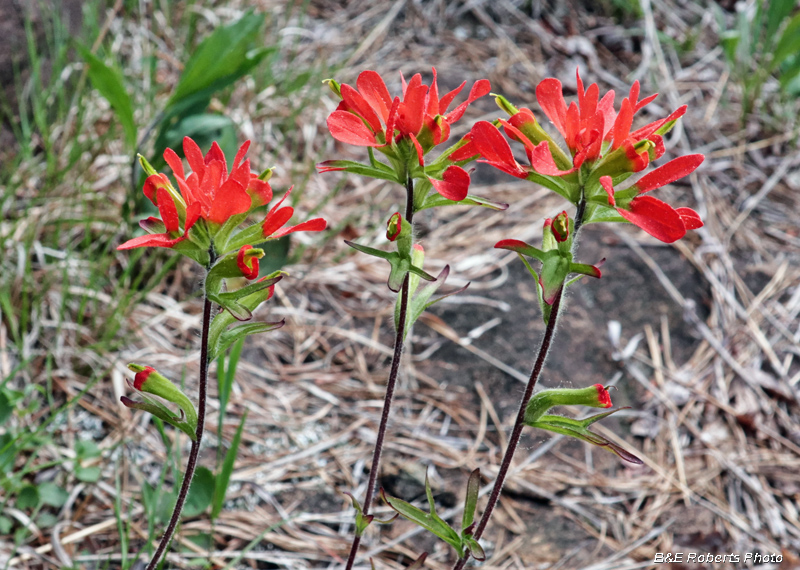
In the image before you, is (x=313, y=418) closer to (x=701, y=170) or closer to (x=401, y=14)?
(x=701, y=170)

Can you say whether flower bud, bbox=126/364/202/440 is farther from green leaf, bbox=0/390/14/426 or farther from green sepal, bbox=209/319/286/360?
green leaf, bbox=0/390/14/426

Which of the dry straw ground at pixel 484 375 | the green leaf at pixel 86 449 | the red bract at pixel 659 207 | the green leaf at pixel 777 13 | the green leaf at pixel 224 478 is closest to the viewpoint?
the red bract at pixel 659 207

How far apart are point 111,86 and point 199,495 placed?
3.81ft

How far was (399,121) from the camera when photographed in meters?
0.93

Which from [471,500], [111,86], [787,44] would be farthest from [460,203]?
[787,44]

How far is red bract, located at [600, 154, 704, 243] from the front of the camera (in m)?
0.85

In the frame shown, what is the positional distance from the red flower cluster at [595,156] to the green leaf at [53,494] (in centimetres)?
121

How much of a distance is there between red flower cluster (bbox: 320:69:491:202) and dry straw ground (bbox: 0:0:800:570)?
2.86 feet

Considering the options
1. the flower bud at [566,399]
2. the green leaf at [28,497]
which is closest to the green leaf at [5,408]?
the green leaf at [28,497]

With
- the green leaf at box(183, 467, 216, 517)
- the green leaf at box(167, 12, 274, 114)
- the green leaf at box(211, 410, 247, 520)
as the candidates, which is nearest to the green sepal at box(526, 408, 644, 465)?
the green leaf at box(211, 410, 247, 520)

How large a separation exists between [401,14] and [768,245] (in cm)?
198

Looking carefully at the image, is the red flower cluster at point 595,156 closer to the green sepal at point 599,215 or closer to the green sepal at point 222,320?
the green sepal at point 599,215

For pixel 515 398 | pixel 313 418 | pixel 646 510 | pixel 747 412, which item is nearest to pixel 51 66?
pixel 313 418

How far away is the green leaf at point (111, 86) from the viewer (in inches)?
72.7
